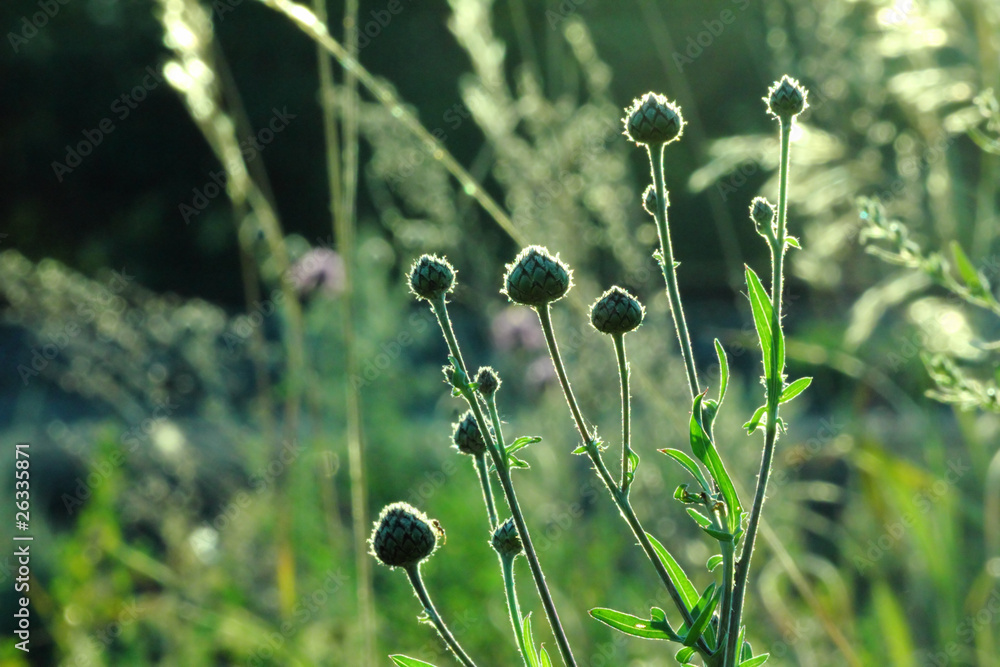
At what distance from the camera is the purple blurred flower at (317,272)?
309cm

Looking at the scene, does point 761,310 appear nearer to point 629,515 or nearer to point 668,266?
point 668,266

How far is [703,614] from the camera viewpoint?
0.69 meters

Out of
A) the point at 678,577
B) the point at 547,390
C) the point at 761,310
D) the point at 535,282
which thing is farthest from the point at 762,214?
the point at 547,390

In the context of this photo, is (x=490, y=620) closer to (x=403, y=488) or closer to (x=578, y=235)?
(x=578, y=235)

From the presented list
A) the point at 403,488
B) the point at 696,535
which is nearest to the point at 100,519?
the point at 403,488

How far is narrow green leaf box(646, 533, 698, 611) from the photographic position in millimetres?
751

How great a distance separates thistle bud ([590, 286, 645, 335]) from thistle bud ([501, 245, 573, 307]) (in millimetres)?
32

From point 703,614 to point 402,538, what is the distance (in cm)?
24

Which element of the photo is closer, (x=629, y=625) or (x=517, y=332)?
(x=629, y=625)

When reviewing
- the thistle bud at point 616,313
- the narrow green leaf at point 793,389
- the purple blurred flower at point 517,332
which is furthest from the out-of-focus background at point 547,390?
the thistle bud at point 616,313

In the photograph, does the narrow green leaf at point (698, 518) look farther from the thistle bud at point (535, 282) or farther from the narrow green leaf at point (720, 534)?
the thistle bud at point (535, 282)

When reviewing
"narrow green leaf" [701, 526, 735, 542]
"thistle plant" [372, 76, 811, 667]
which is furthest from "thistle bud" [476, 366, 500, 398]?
"narrow green leaf" [701, 526, 735, 542]

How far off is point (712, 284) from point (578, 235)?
7.67m

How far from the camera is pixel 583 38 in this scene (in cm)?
248
